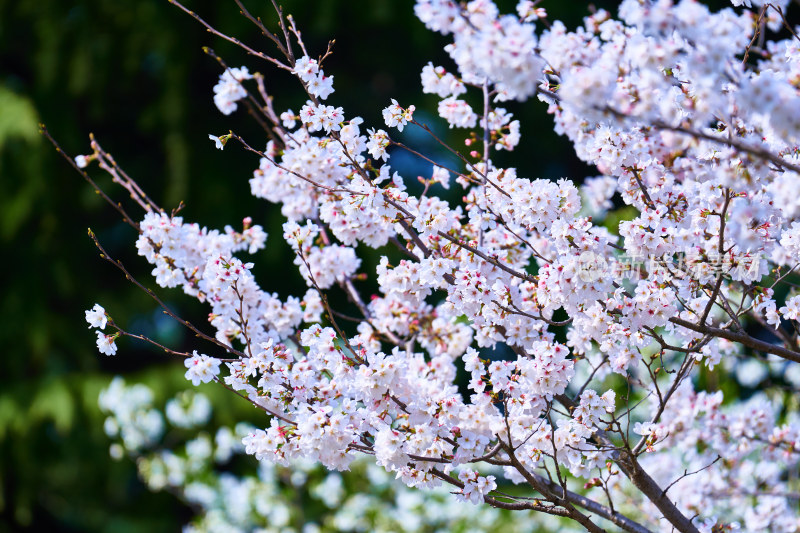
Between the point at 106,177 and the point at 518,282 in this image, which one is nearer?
the point at 518,282

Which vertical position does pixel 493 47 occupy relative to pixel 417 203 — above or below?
below

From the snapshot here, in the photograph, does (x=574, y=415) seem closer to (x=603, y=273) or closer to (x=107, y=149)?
(x=603, y=273)

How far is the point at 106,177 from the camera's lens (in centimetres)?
706

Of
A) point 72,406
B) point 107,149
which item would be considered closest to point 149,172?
point 107,149

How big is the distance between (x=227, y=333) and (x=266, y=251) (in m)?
4.57

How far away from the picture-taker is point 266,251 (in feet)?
23.2

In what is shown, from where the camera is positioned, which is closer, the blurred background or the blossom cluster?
the blossom cluster

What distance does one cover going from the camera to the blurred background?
622cm

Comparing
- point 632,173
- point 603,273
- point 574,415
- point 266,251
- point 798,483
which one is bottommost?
point 574,415

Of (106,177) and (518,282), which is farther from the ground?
(106,177)

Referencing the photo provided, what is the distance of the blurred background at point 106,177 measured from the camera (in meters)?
6.22

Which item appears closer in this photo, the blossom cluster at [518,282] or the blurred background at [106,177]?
the blossom cluster at [518,282]

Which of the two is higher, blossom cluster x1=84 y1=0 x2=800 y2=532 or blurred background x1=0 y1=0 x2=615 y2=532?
blurred background x1=0 y1=0 x2=615 y2=532

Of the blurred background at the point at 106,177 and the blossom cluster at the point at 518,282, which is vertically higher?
the blurred background at the point at 106,177
